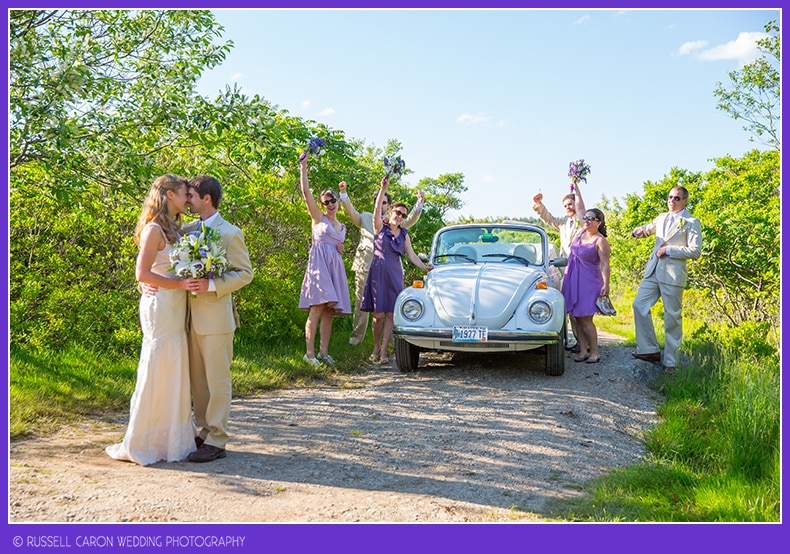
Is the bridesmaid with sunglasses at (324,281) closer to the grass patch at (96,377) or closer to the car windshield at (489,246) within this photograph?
the grass patch at (96,377)

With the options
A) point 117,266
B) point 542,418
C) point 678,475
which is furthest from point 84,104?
point 678,475

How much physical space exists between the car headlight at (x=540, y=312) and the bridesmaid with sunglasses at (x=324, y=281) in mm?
2109

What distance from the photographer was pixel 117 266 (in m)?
8.94

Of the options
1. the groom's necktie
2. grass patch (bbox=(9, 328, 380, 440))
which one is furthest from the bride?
the groom's necktie

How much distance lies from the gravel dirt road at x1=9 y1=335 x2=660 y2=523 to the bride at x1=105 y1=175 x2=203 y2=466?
0.14 metres

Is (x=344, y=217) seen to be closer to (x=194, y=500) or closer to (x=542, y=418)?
(x=542, y=418)

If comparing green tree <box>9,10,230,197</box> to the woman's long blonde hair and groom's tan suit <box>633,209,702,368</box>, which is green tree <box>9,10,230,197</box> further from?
groom's tan suit <box>633,209,702,368</box>

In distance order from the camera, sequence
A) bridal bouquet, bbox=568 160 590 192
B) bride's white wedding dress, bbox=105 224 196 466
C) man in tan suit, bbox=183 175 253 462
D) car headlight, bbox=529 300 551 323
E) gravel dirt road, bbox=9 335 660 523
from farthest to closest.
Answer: bridal bouquet, bbox=568 160 590 192 → car headlight, bbox=529 300 551 323 → man in tan suit, bbox=183 175 253 462 → bride's white wedding dress, bbox=105 224 196 466 → gravel dirt road, bbox=9 335 660 523

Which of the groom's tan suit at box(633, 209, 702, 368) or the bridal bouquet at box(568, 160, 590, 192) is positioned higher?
the bridal bouquet at box(568, 160, 590, 192)

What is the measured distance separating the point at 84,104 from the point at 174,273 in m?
3.03

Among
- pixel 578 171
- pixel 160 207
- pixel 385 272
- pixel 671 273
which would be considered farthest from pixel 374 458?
pixel 578 171

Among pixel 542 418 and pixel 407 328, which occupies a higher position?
pixel 407 328

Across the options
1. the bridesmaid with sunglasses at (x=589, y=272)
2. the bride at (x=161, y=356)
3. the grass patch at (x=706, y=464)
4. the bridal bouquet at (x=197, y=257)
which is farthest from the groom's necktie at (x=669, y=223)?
the bride at (x=161, y=356)

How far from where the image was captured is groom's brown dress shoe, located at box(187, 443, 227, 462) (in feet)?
15.6
